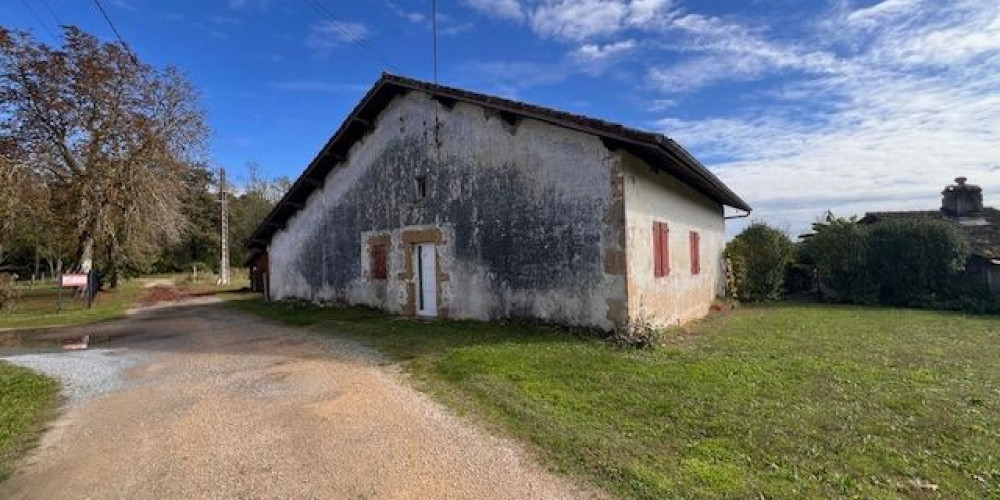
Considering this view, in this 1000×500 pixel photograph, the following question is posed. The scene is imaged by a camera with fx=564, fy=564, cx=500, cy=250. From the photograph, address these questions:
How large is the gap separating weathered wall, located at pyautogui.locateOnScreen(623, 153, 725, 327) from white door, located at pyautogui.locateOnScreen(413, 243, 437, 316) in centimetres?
497

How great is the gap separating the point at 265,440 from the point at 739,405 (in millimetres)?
4881

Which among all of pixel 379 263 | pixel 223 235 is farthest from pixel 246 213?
pixel 379 263

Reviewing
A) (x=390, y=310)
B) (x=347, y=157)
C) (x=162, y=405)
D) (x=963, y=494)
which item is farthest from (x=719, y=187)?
(x=162, y=405)

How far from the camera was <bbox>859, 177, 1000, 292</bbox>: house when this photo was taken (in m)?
18.8

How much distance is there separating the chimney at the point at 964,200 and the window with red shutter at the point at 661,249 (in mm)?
22509

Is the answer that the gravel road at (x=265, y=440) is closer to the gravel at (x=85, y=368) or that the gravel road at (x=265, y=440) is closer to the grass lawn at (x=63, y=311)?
the gravel at (x=85, y=368)

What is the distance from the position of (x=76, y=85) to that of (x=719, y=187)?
23866 millimetres

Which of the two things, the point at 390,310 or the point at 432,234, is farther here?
the point at 390,310

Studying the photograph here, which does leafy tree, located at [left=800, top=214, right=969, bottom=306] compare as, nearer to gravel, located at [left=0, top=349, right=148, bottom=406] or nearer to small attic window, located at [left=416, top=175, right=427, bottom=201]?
small attic window, located at [left=416, top=175, right=427, bottom=201]

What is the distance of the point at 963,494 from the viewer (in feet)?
13.7

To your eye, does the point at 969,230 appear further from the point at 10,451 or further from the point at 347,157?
the point at 10,451

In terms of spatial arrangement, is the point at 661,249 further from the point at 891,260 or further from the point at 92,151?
the point at 92,151

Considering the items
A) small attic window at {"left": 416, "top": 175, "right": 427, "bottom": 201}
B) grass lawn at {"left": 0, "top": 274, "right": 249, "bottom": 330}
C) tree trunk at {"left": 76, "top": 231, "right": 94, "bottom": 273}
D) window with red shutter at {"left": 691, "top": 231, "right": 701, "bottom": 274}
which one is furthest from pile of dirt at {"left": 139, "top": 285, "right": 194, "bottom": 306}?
window with red shutter at {"left": 691, "top": 231, "right": 701, "bottom": 274}

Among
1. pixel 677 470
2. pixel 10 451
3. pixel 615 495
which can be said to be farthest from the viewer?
pixel 10 451
